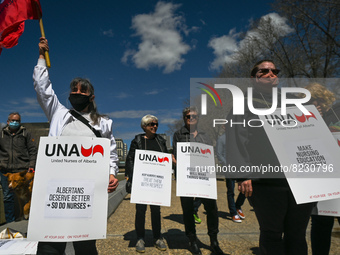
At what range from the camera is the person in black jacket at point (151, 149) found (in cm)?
409

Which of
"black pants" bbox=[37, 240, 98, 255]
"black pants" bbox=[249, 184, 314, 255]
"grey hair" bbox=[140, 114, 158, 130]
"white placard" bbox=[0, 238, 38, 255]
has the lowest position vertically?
"black pants" bbox=[37, 240, 98, 255]

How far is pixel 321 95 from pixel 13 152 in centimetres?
572

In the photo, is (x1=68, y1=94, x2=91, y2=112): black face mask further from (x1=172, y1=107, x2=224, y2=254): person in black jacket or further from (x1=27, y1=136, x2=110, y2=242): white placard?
(x1=172, y1=107, x2=224, y2=254): person in black jacket

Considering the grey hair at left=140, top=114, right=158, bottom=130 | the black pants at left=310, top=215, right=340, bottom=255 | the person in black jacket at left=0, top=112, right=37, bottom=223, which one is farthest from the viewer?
the person in black jacket at left=0, top=112, right=37, bottom=223

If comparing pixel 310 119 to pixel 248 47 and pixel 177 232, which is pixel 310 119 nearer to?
pixel 177 232

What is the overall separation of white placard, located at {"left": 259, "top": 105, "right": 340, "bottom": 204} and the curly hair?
23.2 inches

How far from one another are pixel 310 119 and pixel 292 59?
18.6 metres

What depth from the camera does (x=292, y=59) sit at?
1878 cm

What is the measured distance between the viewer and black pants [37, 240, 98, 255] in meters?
2.24

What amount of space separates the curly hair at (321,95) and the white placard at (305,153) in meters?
0.59

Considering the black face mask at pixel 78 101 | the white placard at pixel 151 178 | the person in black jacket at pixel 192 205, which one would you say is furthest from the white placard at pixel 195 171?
the black face mask at pixel 78 101

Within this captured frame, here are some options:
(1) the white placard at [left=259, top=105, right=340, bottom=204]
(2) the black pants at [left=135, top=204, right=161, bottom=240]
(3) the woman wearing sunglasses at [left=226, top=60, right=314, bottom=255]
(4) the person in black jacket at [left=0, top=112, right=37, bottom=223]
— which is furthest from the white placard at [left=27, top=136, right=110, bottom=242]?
(4) the person in black jacket at [left=0, top=112, right=37, bottom=223]

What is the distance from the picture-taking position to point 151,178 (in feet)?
13.5

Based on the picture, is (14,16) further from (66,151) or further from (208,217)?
(208,217)
